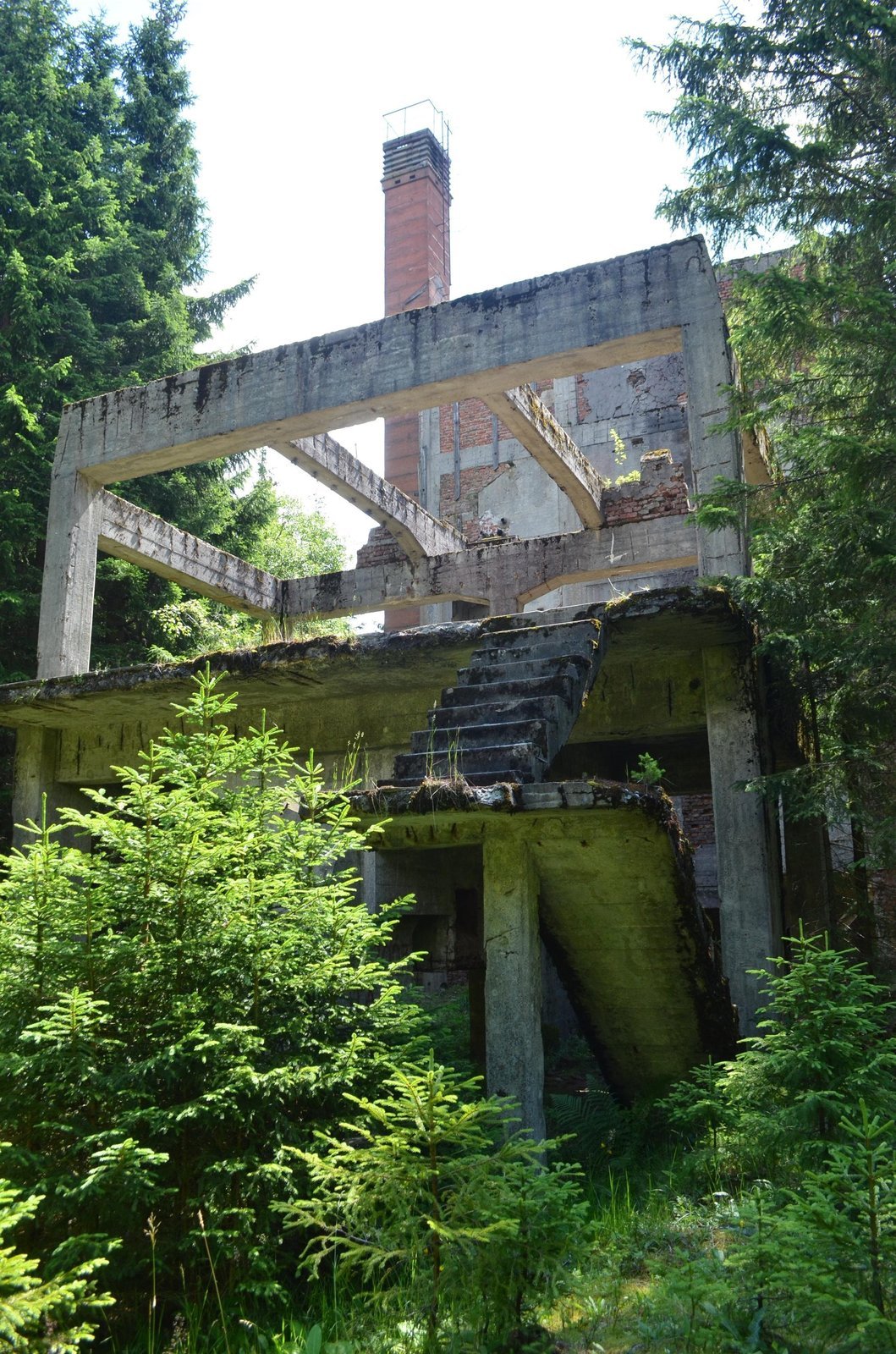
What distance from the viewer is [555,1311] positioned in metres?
4.07

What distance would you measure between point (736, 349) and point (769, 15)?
9.91 ft

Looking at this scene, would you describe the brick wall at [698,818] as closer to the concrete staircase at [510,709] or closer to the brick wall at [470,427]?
the brick wall at [470,427]

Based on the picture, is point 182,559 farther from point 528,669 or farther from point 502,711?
point 502,711

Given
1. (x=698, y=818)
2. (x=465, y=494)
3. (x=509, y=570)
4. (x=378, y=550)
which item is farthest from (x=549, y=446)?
(x=465, y=494)

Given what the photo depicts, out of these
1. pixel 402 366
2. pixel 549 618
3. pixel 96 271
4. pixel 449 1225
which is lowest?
pixel 449 1225

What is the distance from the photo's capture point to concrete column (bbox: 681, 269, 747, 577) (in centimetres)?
894

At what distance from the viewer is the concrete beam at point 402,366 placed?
9578 millimetres

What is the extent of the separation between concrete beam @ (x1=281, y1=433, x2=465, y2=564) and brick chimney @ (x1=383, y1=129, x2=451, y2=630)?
8.53 m

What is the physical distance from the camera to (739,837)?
26.3 ft

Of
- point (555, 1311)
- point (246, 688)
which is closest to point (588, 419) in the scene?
point (246, 688)

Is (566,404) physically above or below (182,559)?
above

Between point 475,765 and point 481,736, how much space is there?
0.31 m

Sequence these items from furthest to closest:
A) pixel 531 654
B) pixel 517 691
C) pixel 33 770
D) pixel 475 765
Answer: pixel 33 770 → pixel 531 654 → pixel 517 691 → pixel 475 765

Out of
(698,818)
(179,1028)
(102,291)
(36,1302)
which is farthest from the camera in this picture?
(698,818)
